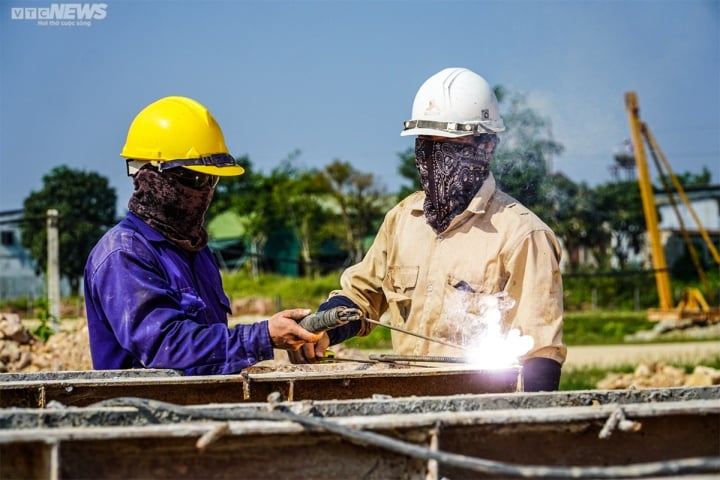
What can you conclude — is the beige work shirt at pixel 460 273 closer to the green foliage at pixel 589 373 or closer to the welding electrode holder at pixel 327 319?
the welding electrode holder at pixel 327 319

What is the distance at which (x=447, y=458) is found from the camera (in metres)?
2.13

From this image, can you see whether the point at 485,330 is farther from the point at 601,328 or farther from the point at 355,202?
the point at 355,202

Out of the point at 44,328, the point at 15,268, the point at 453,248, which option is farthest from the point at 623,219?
the point at 453,248

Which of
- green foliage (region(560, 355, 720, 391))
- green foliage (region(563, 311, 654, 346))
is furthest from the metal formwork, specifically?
green foliage (region(563, 311, 654, 346))

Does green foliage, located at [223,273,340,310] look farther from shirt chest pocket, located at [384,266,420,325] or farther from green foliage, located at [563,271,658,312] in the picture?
shirt chest pocket, located at [384,266,420,325]

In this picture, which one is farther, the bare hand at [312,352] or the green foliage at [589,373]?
the green foliage at [589,373]

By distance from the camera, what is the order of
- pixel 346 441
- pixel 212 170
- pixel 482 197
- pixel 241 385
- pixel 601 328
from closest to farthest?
1. pixel 346 441
2. pixel 241 385
3. pixel 212 170
4. pixel 482 197
5. pixel 601 328

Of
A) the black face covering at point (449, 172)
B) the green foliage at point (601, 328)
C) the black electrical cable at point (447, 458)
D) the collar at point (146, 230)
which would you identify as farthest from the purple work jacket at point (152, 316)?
the green foliage at point (601, 328)

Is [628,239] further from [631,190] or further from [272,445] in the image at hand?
[272,445]

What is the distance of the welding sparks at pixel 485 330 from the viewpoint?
3904 mm

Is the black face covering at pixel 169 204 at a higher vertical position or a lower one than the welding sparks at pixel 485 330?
higher

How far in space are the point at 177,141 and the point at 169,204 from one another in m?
0.30

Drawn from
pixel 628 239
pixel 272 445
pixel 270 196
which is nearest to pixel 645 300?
pixel 628 239

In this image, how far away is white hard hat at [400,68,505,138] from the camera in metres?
4.55
